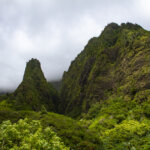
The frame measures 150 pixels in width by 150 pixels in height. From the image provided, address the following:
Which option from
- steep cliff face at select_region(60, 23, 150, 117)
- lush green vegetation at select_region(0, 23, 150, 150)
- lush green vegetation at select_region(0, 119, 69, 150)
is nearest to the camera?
lush green vegetation at select_region(0, 119, 69, 150)

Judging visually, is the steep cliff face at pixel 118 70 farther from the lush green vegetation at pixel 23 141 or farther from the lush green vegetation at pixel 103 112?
the lush green vegetation at pixel 23 141

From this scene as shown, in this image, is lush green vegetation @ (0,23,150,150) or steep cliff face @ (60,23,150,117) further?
steep cliff face @ (60,23,150,117)

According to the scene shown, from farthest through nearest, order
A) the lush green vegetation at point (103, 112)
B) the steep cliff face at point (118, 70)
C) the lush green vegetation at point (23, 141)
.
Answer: the steep cliff face at point (118, 70) < the lush green vegetation at point (103, 112) < the lush green vegetation at point (23, 141)

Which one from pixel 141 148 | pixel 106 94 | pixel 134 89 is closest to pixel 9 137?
pixel 141 148

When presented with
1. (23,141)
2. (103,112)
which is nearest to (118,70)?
(103,112)

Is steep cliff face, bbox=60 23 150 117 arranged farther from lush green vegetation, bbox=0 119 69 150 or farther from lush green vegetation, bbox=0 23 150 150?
lush green vegetation, bbox=0 119 69 150

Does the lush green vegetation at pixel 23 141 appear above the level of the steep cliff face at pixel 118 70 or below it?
below

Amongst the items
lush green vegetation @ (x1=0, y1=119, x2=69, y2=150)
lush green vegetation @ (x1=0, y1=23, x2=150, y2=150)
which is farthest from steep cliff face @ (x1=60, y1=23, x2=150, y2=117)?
lush green vegetation @ (x1=0, y1=119, x2=69, y2=150)

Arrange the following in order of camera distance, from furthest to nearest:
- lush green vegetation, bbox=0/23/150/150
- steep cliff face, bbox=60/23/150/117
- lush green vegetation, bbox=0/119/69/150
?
1. steep cliff face, bbox=60/23/150/117
2. lush green vegetation, bbox=0/23/150/150
3. lush green vegetation, bbox=0/119/69/150

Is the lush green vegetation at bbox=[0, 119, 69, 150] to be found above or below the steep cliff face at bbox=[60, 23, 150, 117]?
below

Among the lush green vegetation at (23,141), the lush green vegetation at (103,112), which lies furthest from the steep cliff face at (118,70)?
the lush green vegetation at (23,141)

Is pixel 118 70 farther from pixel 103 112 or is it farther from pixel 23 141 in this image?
pixel 23 141

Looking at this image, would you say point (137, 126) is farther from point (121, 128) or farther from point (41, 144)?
point (41, 144)

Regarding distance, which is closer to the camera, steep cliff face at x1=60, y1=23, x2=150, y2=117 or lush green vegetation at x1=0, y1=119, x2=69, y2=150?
lush green vegetation at x1=0, y1=119, x2=69, y2=150
